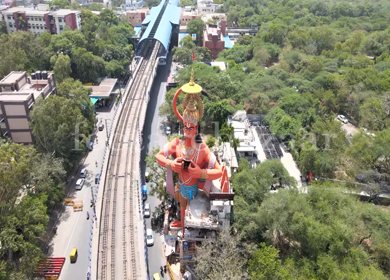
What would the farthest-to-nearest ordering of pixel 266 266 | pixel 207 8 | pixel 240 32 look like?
1. pixel 207 8
2. pixel 240 32
3. pixel 266 266

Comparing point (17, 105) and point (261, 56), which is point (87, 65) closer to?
point (17, 105)

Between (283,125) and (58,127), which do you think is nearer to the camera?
(58,127)

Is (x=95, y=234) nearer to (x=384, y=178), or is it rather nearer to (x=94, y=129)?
(x=94, y=129)

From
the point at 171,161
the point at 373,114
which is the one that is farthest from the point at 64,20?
the point at 373,114

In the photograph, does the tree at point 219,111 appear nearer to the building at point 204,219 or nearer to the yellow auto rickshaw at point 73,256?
the building at point 204,219

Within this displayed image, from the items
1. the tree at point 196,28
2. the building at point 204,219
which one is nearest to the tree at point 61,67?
the building at point 204,219

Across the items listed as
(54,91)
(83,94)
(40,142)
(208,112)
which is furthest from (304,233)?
(54,91)
